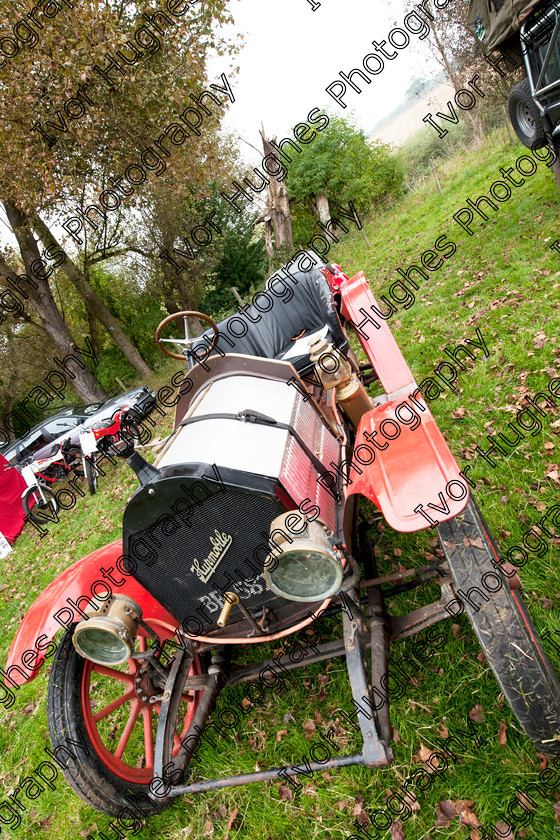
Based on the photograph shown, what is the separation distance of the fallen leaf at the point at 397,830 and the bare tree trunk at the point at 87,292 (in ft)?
41.0

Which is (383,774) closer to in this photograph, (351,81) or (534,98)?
(534,98)

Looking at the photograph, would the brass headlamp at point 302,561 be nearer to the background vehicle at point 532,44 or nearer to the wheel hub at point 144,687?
the wheel hub at point 144,687

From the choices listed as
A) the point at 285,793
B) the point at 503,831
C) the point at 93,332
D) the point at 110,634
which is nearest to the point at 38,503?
the point at 110,634

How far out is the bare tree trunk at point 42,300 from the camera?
11109 mm


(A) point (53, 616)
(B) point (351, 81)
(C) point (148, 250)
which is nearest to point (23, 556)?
(A) point (53, 616)

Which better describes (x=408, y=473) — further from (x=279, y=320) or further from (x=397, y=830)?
(x=279, y=320)

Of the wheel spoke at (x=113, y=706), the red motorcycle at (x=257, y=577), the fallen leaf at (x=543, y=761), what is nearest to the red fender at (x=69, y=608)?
the red motorcycle at (x=257, y=577)

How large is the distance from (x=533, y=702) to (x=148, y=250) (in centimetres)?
1696

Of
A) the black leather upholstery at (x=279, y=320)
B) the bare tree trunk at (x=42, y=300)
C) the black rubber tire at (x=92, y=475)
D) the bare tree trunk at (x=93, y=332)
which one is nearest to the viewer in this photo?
the black leather upholstery at (x=279, y=320)

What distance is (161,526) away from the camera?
199 cm

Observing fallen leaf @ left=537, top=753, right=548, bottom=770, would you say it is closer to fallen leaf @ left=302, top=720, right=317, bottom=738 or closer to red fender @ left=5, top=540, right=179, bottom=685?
fallen leaf @ left=302, top=720, right=317, bottom=738

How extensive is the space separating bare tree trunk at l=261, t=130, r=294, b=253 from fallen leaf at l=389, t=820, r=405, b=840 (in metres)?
Result: 13.4

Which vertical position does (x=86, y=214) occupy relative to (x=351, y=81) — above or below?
above

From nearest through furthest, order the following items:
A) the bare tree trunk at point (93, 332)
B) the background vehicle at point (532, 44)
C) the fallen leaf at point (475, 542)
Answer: the fallen leaf at point (475, 542) → the background vehicle at point (532, 44) → the bare tree trunk at point (93, 332)
